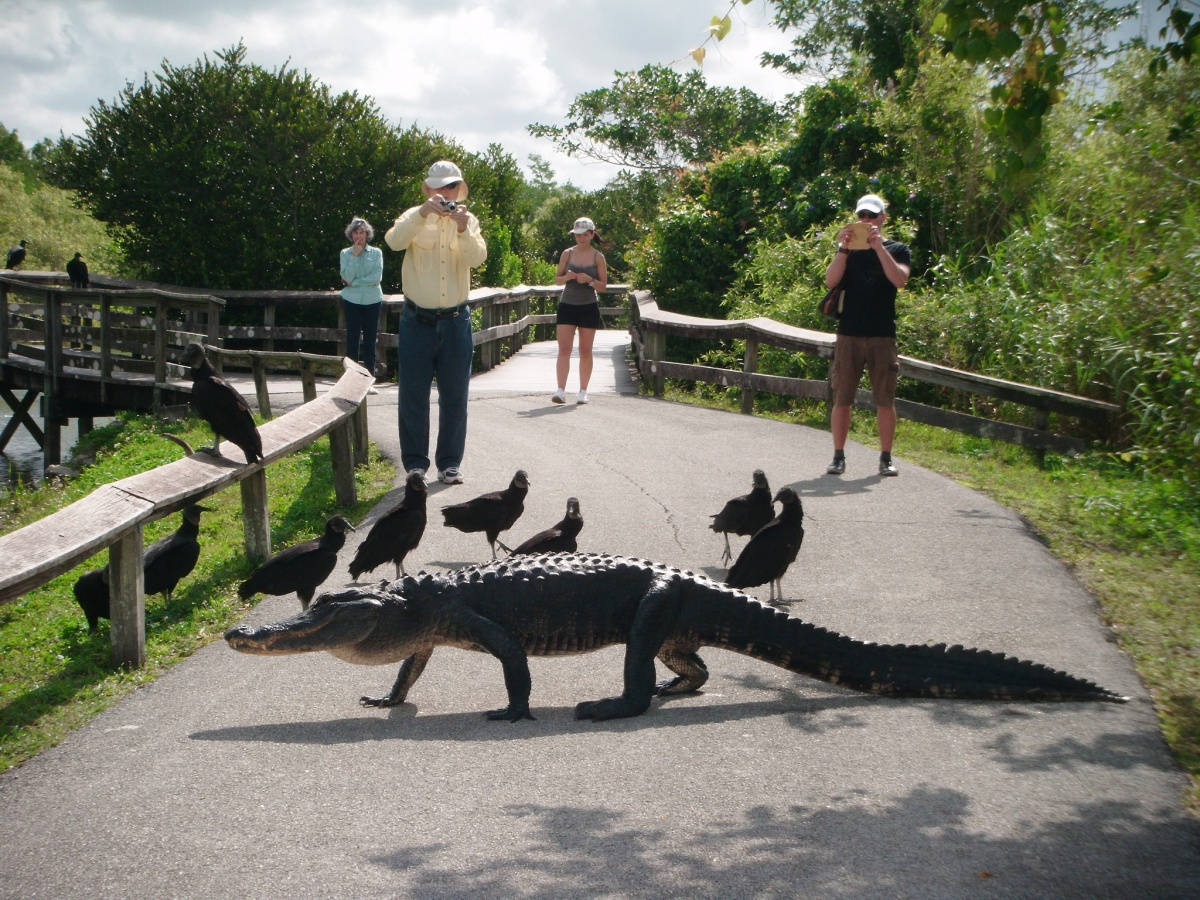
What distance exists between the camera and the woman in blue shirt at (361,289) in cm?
1505

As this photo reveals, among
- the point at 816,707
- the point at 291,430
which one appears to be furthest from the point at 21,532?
the point at 816,707

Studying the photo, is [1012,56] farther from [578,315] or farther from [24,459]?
[24,459]

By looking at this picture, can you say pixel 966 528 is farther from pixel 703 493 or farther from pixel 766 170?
pixel 766 170

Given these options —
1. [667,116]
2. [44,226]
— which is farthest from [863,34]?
[44,226]

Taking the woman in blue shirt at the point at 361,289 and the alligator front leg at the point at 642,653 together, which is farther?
the woman in blue shirt at the point at 361,289

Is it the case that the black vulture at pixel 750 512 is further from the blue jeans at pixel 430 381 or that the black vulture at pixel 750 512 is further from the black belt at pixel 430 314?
the black belt at pixel 430 314

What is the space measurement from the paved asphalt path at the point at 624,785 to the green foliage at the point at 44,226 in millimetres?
46828

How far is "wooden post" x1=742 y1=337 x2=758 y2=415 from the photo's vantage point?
1440 cm

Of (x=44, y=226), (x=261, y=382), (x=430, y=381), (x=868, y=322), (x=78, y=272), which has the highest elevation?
(x=44, y=226)

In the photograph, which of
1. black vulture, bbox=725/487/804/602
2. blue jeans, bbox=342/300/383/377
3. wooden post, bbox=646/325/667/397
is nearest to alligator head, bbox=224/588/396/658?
black vulture, bbox=725/487/804/602

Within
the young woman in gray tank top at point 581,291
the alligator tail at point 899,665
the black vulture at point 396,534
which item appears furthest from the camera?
the young woman in gray tank top at point 581,291

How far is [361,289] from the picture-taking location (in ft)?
49.9

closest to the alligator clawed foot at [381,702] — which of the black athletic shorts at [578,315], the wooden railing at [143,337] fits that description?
the wooden railing at [143,337]

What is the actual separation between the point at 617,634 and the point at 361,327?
36.6 feet
